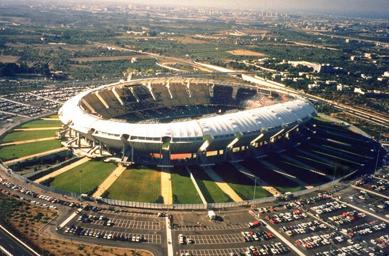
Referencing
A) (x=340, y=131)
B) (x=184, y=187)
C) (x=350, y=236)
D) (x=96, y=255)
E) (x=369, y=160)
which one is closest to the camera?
(x=96, y=255)

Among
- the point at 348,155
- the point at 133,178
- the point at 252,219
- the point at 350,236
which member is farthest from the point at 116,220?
the point at 348,155

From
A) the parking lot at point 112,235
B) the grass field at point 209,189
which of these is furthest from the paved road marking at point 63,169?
the grass field at point 209,189

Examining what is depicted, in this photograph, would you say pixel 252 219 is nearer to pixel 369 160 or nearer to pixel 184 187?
pixel 184 187

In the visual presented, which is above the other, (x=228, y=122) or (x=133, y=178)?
(x=228, y=122)

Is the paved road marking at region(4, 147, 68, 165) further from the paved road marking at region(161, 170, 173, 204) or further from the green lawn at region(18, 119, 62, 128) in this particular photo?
the paved road marking at region(161, 170, 173, 204)

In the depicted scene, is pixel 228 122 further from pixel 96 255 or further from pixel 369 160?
pixel 96 255

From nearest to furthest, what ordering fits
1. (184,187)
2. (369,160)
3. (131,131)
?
(184,187) → (131,131) → (369,160)

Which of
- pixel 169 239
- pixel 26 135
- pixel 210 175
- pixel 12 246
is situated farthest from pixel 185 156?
pixel 26 135

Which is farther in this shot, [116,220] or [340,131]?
[340,131]

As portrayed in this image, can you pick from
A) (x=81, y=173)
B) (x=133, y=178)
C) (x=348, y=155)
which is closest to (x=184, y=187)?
(x=133, y=178)
